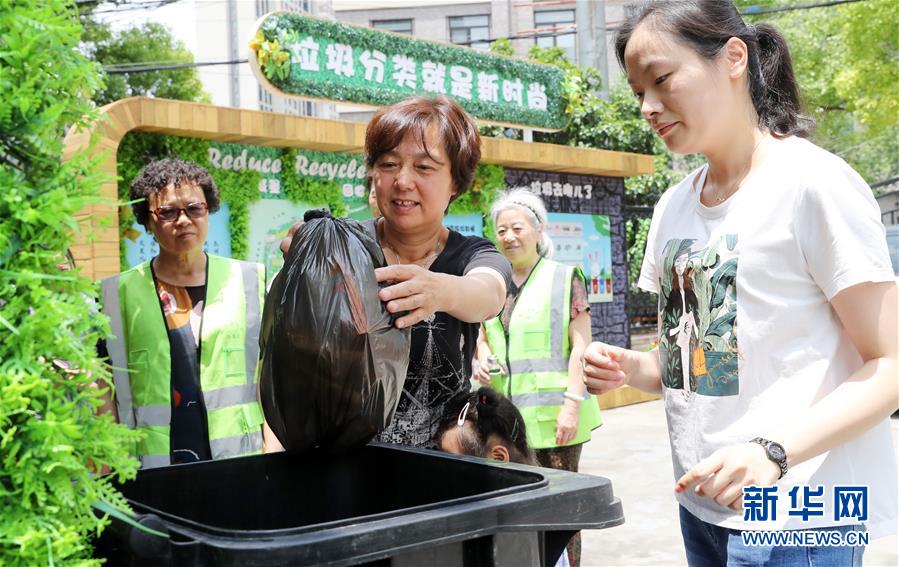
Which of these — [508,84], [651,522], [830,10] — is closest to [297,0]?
[830,10]

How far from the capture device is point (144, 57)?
883 inches

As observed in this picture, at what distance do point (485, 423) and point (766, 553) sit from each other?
788 mm

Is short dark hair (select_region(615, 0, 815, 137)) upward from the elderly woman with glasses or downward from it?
upward

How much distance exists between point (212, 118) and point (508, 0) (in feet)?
86.6

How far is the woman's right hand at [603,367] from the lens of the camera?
6.16 feet

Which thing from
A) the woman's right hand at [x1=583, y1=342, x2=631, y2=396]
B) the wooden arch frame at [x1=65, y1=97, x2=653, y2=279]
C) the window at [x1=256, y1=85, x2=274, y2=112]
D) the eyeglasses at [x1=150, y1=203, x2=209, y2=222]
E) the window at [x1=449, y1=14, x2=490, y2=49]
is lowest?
the woman's right hand at [x1=583, y1=342, x2=631, y2=396]

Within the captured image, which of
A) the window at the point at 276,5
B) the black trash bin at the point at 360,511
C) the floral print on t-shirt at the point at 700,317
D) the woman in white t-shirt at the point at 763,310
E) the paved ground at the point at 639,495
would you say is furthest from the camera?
the window at the point at 276,5

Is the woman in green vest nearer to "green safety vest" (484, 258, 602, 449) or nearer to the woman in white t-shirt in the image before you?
"green safety vest" (484, 258, 602, 449)

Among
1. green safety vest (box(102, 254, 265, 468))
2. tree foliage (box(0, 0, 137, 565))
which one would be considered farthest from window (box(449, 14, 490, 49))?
tree foliage (box(0, 0, 137, 565))

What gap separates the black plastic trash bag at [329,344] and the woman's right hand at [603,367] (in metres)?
0.55

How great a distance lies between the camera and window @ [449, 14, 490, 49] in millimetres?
31516

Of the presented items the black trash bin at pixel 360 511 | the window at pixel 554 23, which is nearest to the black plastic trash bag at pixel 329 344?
the black trash bin at pixel 360 511

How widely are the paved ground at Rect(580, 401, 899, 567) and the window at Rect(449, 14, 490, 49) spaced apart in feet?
82.3

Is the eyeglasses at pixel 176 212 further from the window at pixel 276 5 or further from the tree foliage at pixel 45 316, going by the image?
the window at pixel 276 5
